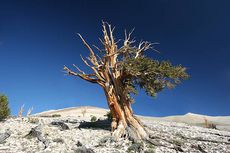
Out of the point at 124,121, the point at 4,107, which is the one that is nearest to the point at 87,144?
the point at 124,121

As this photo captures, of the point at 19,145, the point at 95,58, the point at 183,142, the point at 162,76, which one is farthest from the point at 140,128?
the point at 19,145

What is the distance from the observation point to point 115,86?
2164cm

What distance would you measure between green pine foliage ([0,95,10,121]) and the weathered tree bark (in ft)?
33.9

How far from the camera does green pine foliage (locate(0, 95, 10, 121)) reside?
2856cm

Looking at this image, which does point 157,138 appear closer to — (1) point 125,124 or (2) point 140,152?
(1) point 125,124

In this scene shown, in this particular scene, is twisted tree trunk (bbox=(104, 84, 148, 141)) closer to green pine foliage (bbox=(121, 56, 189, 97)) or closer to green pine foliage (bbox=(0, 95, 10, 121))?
green pine foliage (bbox=(121, 56, 189, 97))

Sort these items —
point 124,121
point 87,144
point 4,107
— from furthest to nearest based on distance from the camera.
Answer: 1. point 4,107
2. point 124,121
3. point 87,144

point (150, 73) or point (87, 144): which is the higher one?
point (150, 73)

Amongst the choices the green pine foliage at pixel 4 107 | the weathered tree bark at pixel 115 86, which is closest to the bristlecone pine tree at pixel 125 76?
the weathered tree bark at pixel 115 86

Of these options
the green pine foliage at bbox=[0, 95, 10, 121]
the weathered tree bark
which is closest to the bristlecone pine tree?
the weathered tree bark

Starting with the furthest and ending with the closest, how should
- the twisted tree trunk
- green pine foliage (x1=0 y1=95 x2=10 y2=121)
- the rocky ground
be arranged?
green pine foliage (x1=0 y1=95 x2=10 y2=121)
the twisted tree trunk
the rocky ground

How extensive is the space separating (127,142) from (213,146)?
6.05 metres

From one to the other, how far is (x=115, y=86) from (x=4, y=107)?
46.6ft

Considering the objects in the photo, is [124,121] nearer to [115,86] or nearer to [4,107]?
[115,86]
